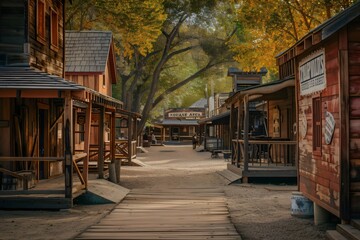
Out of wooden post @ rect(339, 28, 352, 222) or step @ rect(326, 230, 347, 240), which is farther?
Answer: wooden post @ rect(339, 28, 352, 222)

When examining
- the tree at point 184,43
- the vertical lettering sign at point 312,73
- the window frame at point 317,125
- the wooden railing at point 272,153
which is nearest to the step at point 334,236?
the window frame at point 317,125

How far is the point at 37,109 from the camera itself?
16.6 meters

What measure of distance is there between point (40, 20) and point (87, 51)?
12.5m

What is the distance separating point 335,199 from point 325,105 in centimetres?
172

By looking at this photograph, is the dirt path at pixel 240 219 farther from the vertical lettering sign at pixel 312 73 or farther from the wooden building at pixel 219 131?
the wooden building at pixel 219 131

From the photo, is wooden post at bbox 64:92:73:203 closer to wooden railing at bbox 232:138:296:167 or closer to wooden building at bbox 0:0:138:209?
wooden building at bbox 0:0:138:209

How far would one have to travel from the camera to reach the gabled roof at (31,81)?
489 inches

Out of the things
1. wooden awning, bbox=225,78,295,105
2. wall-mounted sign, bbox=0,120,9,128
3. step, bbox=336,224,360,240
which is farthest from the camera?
wooden awning, bbox=225,78,295,105

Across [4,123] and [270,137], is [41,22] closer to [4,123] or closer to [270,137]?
[4,123]

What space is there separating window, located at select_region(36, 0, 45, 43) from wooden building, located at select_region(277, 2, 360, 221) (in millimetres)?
7952

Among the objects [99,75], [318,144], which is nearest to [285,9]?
[99,75]

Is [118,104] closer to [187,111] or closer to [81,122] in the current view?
[81,122]

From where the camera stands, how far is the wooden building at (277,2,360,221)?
891cm

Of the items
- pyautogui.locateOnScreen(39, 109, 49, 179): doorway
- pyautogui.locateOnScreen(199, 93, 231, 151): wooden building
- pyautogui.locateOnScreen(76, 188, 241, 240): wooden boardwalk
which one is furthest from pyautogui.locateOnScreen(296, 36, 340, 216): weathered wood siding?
pyautogui.locateOnScreen(199, 93, 231, 151): wooden building
